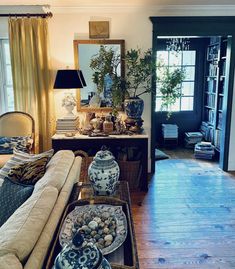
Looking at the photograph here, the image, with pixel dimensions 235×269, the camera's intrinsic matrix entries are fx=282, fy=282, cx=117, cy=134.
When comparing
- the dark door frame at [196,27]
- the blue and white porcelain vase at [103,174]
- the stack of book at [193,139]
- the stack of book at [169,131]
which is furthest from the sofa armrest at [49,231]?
the stack of book at [193,139]

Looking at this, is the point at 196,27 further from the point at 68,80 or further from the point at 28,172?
the point at 28,172

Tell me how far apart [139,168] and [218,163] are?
1804mm

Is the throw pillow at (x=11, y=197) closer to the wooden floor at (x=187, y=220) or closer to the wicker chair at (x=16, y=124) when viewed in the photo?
the wooden floor at (x=187, y=220)

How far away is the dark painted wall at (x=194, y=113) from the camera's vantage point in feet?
18.9

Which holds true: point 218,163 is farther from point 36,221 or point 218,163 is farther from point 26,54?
point 36,221

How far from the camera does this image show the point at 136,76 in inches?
147

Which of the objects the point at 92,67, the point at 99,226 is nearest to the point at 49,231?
the point at 99,226

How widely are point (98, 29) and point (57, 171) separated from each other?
96.3 inches

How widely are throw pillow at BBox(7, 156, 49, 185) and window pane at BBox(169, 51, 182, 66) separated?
14.2 feet

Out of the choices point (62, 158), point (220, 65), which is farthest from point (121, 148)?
point (220, 65)

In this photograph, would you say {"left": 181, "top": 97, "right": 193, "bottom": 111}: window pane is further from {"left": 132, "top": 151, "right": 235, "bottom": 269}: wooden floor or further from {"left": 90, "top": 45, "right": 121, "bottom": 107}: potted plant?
{"left": 90, "top": 45, "right": 121, "bottom": 107}: potted plant

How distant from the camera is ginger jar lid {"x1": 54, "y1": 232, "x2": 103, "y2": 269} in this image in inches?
36.7

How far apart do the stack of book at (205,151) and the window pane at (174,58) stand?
1.84 metres

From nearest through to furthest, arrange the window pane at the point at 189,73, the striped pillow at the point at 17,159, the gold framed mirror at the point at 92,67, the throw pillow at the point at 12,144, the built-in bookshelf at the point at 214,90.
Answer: the striped pillow at the point at 17,159 → the throw pillow at the point at 12,144 → the gold framed mirror at the point at 92,67 → the built-in bookshelf at the point at 214,90 → the window pane at the point at 189,73
